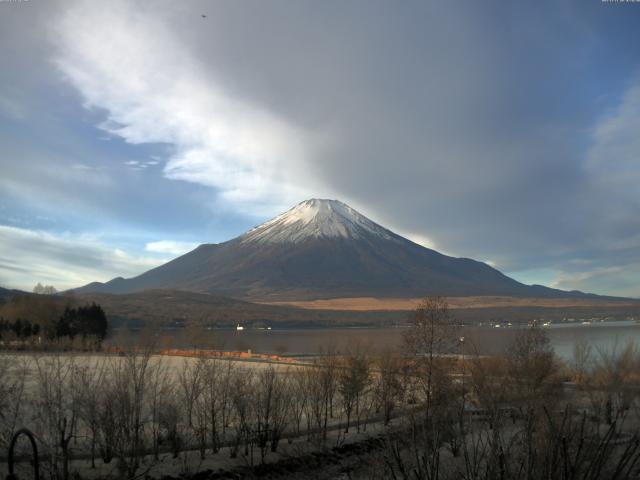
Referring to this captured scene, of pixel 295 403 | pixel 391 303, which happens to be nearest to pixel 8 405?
pixel 295 403

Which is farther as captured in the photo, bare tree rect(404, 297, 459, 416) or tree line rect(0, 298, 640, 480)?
bare tree rect(404, 297, 459, 416)

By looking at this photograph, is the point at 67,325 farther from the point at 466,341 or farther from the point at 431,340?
the point at 431,340

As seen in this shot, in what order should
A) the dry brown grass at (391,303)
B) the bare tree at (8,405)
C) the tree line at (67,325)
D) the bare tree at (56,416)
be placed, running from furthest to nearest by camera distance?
the dry brown grass at (391,303), the tree line at (67,325), the bare tree at (8,405), the bare tree at (56,416)

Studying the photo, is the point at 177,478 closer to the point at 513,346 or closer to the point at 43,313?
the point at 513,346

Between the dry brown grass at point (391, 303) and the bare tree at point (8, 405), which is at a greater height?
the dry brown grass at point (391, 303)

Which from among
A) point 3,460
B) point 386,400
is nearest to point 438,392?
point 386,400

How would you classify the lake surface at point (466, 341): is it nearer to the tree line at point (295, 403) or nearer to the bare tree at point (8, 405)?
the tree line at point (295, 403)

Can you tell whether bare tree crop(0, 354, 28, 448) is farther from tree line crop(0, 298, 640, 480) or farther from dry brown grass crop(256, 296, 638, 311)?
dry brown grass crop(256, 296, 638, 311)

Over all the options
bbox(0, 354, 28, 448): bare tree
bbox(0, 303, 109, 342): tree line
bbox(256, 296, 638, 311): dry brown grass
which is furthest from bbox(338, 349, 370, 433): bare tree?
bbox(256, 296, 638, 311): dry brown grass

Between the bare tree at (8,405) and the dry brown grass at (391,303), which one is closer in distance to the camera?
the bare tree at (8,405)

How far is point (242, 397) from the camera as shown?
15711 millimetres

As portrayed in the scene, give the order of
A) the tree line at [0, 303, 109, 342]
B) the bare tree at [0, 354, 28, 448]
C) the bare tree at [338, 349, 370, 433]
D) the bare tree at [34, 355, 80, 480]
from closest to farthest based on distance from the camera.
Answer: the bare tree at [34, 355, 80, 480] → the bare tree at [0, 354, 28, 448] → the bare tree at [338, 349, 370, 433] → the tree line at [0, 303, 109, 342]

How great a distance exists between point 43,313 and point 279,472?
171 feet

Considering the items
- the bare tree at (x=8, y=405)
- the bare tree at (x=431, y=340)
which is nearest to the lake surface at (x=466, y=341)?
the bare tree at (x=431, y=340)
